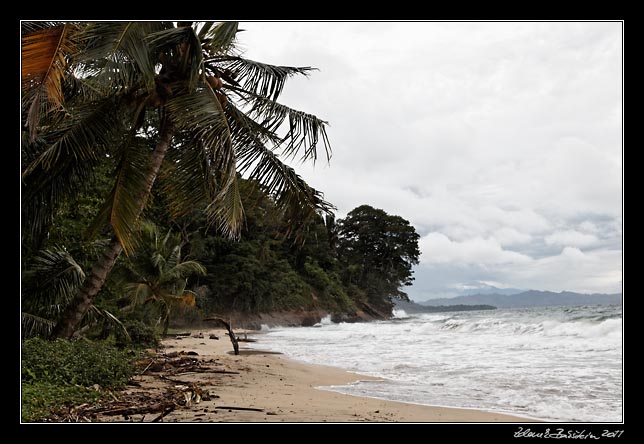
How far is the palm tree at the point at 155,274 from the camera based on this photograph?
1464 centimetres

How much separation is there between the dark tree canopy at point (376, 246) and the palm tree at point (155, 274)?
1197 inches

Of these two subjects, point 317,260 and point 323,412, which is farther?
point 317,260

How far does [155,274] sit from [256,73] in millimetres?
9205

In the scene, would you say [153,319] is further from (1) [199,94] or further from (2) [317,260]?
(2) [317,260]

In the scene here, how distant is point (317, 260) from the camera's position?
4497cm

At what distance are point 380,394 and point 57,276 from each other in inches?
237

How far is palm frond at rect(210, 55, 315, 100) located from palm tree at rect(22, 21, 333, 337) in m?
0.02

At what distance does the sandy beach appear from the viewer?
18.1 ft

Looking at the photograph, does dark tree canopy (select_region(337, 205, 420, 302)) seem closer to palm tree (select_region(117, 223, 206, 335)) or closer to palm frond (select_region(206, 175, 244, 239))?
palm tree (select_region(117, 223, 206, 335))

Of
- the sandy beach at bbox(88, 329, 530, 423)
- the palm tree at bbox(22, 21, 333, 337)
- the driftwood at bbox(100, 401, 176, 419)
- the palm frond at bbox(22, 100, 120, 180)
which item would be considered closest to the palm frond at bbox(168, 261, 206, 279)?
the sandy beach at bbox(88, 329, 530, 423)

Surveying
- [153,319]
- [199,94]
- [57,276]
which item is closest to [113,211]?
[199,94]

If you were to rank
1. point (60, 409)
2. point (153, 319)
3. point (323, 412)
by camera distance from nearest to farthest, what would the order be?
point (60, 409)
point (323, 412)
point (153, 319)

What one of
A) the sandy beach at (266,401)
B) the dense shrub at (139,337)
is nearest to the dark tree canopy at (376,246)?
the dense shrub at (139,337)

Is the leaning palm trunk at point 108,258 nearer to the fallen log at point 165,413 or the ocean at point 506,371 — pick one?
the fallen log at point 165,413
